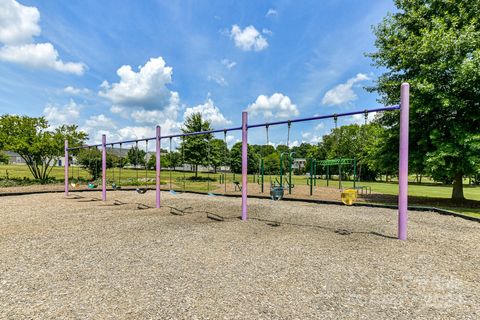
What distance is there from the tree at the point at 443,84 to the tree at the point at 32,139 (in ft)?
68.9

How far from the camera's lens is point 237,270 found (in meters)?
3.71

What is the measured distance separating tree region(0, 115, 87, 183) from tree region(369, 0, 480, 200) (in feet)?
68.9

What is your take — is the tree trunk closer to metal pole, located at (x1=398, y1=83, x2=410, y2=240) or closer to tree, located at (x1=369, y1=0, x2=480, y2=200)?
tree, located at (x1=369, y1=0, x2=480, y2=200)

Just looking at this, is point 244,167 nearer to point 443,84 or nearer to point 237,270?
point 237,270

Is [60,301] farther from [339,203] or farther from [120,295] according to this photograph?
[339,203]

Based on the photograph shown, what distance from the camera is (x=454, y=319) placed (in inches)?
100

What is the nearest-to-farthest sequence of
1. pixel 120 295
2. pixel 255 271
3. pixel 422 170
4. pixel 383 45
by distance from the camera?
pixel 120 295 → pixel 255 271 → pixel 422 170 → pixel 383 45

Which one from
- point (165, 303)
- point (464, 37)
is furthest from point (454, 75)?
point (165, 303)

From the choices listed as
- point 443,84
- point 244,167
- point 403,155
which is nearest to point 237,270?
point 244,167

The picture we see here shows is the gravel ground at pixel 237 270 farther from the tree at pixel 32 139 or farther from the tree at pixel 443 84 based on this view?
the tree at pixel 32 139

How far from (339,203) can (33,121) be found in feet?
68.4

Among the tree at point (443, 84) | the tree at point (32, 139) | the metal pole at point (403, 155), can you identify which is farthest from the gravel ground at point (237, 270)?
the tree at point (32, 139)

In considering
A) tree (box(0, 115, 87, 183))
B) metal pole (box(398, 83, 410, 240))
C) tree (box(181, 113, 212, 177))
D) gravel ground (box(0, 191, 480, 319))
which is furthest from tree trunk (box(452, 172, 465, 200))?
tree (box(0, 115, 87, 183))

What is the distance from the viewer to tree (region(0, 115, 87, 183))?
55.5 ft
